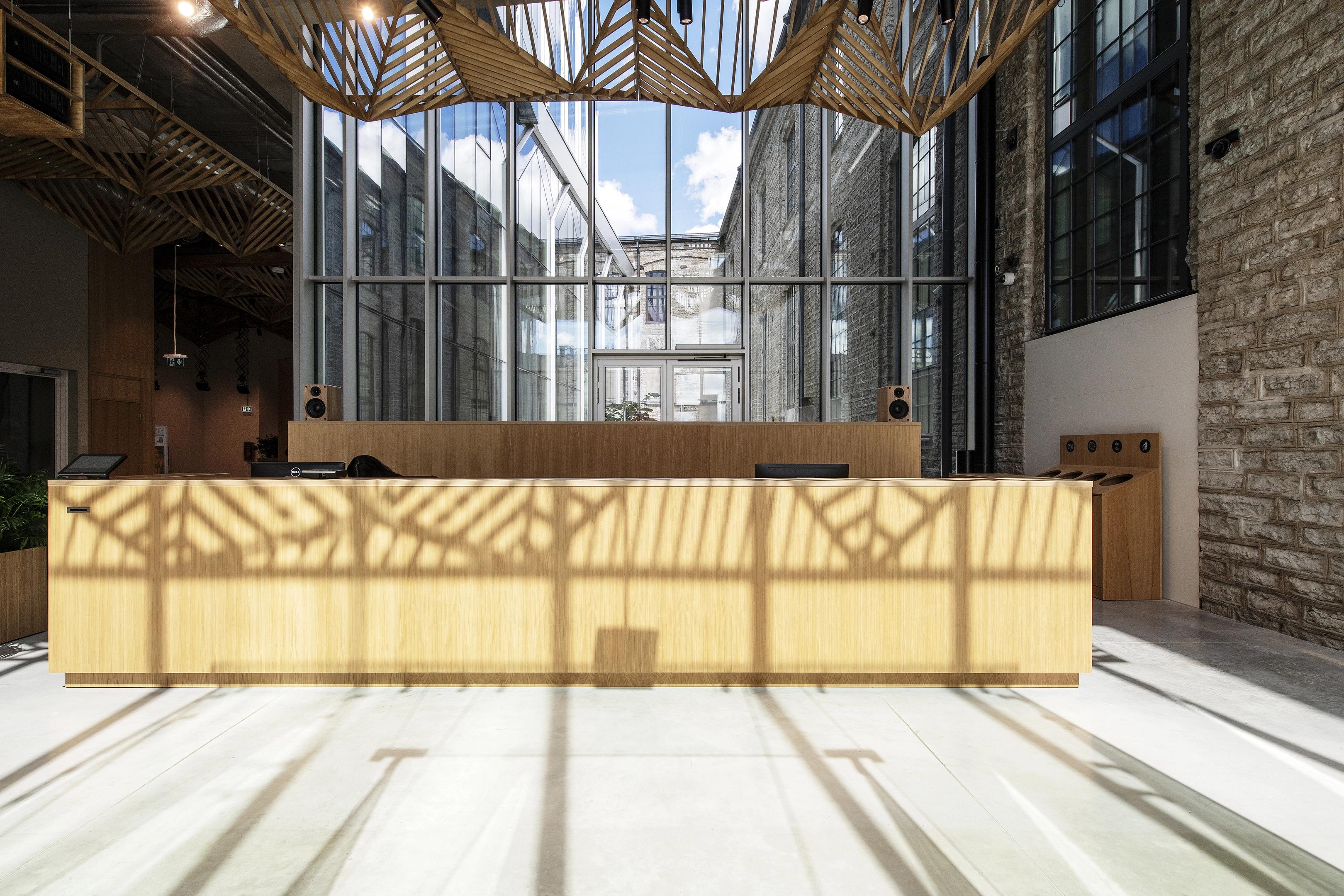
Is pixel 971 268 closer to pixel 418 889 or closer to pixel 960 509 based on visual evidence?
pixel 960 509

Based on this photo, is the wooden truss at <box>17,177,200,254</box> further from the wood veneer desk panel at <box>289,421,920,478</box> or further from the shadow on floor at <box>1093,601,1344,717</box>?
the shadow on floor at <box>1093,601,1344,717</box>

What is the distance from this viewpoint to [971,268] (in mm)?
7750

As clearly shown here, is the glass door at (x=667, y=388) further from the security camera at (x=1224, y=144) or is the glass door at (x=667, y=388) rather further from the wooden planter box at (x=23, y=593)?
the wooden planter box at (x=23, y=593)

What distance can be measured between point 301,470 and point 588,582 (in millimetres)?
1538

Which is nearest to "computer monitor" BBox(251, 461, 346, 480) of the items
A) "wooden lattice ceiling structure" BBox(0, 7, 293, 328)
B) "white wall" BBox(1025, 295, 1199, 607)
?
"wooden lattice ceiling structure" BBox(0, 7, 293, 328)

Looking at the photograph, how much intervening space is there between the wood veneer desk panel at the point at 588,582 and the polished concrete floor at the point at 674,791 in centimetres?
16

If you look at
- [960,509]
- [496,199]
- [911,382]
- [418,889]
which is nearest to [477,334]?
[496,199]

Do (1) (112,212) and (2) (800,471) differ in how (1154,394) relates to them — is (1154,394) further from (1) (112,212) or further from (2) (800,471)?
(1) (112,212)

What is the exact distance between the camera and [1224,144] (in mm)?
4504

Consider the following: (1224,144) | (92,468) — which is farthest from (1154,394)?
(92,468)

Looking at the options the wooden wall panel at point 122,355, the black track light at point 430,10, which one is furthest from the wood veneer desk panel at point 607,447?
the wooden wall panel at point 122,355

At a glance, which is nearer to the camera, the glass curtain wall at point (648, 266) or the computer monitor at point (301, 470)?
the computer monitor at point (301, 470)

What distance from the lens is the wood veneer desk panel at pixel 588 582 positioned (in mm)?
3064

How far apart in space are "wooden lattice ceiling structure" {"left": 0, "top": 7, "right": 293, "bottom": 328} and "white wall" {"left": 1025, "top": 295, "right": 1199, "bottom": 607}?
8.52 m
